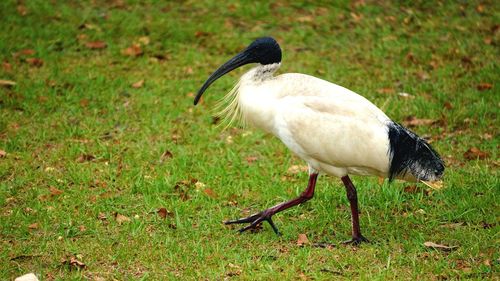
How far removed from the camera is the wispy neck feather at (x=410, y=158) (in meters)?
5.62

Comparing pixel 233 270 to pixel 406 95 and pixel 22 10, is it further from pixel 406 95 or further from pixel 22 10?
pixel 22 10

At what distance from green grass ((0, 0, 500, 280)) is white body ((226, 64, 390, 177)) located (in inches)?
25.1

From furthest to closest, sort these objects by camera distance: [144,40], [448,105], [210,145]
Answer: [144,40], [448,105], [210,145]

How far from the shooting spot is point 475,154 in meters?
7.56

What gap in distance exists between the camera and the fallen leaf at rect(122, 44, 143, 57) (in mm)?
10375

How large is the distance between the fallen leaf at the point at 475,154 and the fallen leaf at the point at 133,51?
472cm

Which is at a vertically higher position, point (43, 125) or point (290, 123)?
point (290, 123)

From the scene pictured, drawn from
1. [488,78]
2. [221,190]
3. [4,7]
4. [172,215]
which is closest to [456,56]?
[488,78]

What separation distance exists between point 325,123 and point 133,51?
17.3 feet

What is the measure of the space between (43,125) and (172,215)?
8.55 ft

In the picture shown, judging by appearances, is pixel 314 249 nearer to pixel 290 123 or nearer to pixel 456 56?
pixel 290 123

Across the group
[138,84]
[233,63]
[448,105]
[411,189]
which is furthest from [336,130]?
[138,84]

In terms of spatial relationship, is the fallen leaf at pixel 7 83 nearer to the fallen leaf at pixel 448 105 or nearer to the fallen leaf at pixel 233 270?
the fallen leaf at pixel 233 270

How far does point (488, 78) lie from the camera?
31.5ft
